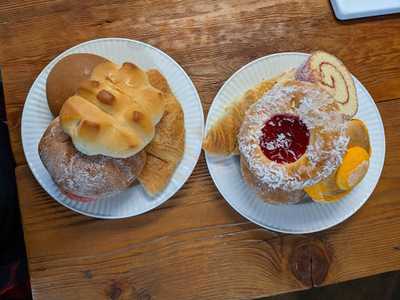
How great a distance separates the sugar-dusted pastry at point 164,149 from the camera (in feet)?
Answer: 2.78

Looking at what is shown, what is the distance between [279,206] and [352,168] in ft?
0.49

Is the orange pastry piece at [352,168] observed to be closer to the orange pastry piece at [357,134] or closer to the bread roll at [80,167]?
the orange pastry piece at [357,134]

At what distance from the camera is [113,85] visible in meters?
0.78

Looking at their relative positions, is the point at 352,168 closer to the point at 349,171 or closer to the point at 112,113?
the point at 349,171

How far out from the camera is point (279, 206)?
0.90m

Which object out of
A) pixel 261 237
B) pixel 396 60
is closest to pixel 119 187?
pixel 261 237

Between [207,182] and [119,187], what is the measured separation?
18 centimetres

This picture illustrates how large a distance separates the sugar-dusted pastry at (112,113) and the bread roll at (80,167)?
0.09ft

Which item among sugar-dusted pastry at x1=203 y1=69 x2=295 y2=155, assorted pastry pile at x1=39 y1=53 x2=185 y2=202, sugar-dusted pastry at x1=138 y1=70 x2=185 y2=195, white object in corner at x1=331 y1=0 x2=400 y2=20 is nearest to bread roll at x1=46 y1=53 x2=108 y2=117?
assorted pastry pile at x1=39 y1=53 x2=185 y2=202

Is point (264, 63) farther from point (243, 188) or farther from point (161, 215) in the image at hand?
point (161, 215)

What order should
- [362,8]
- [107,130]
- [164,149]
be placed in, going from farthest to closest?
[362,8] → [164,149] → [107,130]

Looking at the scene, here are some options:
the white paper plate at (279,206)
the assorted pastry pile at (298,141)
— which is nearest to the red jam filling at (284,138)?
the assorted pastry pile at (298,141)

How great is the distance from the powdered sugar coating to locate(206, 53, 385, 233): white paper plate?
0.09 meters

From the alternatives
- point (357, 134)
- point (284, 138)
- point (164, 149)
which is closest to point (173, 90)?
point (164, 149)
